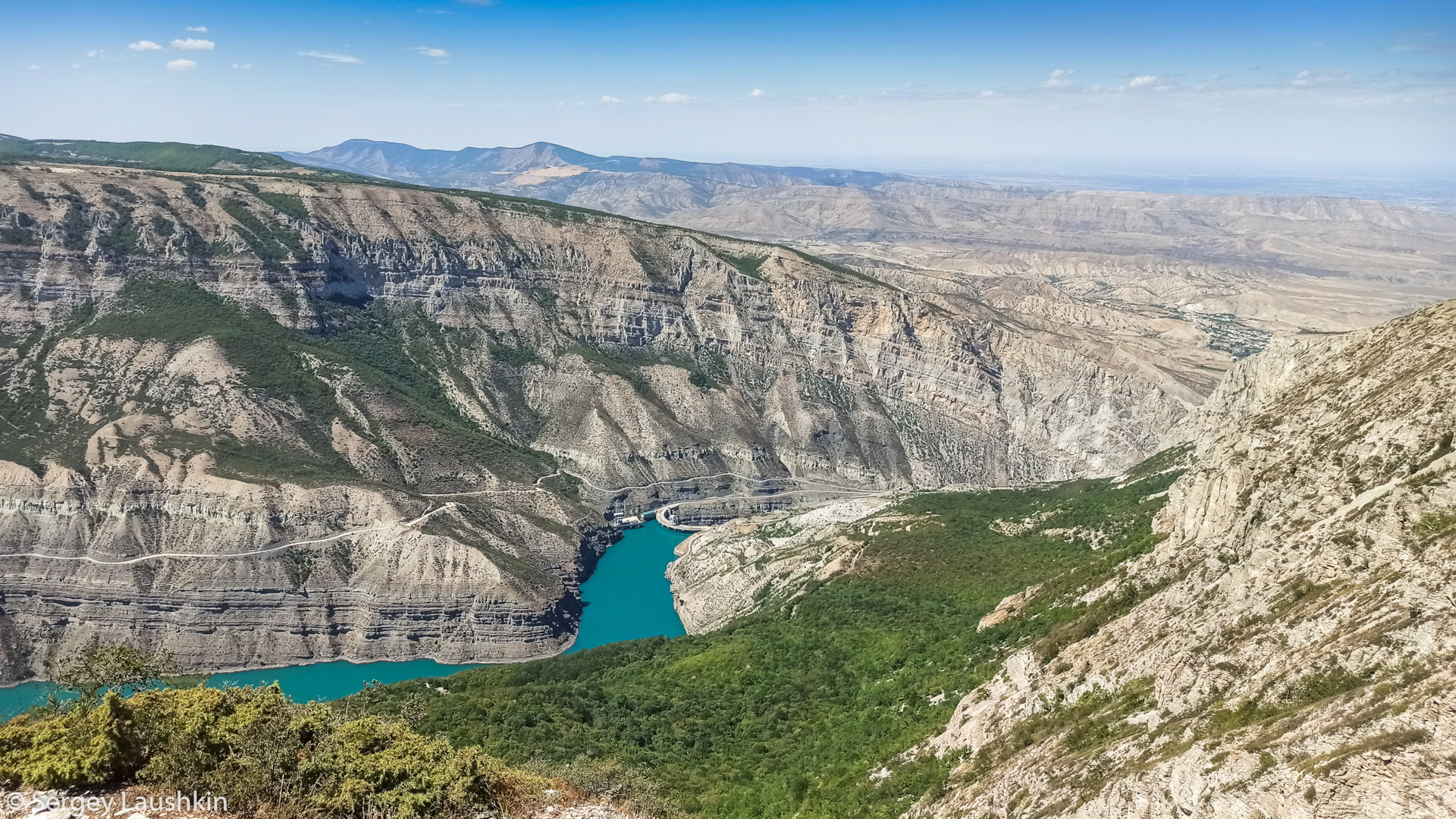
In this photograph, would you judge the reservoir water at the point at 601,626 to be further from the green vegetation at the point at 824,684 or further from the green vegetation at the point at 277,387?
the green vegetation at the point at 824,684

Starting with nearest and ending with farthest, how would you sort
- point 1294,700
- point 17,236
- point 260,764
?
1. point 1294,700
2. point 260,764
3. point 17,236

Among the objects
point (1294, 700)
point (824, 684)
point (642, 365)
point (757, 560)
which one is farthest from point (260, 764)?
point (642, 365)

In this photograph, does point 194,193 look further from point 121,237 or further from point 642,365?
point 642,365

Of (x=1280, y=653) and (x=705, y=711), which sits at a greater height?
(x=1280, y=653)

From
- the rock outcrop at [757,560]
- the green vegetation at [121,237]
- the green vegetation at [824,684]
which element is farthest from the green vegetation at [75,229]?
the green vegetation at [824,684]

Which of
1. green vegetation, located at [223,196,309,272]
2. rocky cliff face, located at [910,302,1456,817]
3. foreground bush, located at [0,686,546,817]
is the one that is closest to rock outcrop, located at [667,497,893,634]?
rocky cliff face, located at [910,302,1456,817]

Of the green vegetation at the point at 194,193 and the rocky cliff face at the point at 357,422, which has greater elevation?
the green vegetation at the point at 194,193

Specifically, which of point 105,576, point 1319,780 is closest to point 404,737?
point 1319,780
